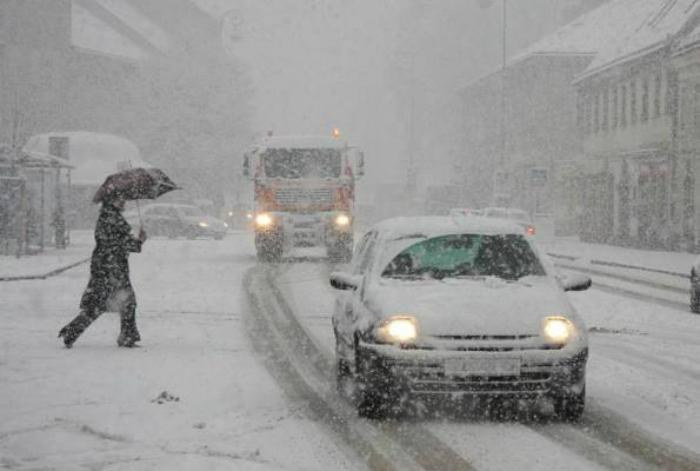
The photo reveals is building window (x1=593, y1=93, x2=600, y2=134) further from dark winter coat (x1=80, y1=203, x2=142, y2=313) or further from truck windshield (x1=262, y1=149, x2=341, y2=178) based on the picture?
dark winter coat (x1=80, y1=203, x2=142, y2=313)

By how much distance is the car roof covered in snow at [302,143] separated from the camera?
28125 mm

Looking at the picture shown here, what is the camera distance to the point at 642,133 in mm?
45500

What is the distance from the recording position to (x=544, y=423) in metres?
8.20

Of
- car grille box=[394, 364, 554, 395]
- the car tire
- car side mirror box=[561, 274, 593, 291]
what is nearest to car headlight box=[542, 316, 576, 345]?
car grille box=[394, 364, 554, 395]

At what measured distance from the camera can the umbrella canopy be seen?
12.0 metres

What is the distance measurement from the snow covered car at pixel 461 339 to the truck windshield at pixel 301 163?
62.3 feet

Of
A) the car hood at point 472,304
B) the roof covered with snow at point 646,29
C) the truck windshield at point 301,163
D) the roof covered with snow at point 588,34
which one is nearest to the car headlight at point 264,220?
the truck windshield at point 301,163

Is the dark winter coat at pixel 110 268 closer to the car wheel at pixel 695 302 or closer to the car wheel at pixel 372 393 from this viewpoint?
the car wheel at pixel 372 393

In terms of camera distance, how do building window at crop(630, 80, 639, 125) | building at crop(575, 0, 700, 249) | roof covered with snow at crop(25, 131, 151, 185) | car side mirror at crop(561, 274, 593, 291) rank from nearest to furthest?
car side mirror at crop(561, 274, 593, 291) < building at crop(575, 0, 700, 249) < building window at crop(630, 80, 639, 125) < roof covered with snow at crop(25, 131, 151, 185)

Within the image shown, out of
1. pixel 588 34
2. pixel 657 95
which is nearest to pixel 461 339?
pixel 657 95

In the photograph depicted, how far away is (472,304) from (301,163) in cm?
1995

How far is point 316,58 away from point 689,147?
4266 inches

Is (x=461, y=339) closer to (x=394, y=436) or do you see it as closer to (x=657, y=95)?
(x=394, y=436)

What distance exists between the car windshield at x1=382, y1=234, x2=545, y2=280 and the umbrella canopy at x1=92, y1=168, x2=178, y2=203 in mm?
3993
